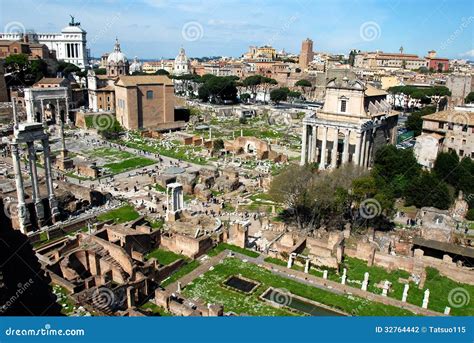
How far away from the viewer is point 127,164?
4909 centimetres

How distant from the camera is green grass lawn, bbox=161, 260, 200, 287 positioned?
23298 millimetres

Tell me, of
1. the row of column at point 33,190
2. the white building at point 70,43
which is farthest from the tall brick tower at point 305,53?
the row of column at point 33,190

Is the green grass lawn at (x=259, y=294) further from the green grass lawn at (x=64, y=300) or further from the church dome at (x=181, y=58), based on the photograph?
the church dome at (x=181, y=58)

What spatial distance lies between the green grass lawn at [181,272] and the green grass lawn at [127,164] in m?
23.8

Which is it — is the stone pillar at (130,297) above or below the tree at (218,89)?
below

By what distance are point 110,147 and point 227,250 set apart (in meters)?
36.0

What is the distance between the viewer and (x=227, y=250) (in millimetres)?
27047

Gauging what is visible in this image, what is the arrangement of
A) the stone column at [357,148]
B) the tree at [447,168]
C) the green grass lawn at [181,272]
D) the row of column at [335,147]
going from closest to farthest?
the green grass lawn at [181,272] < the tree at [447,168] < the stone column at [357,148] < the row of column at [335,147]

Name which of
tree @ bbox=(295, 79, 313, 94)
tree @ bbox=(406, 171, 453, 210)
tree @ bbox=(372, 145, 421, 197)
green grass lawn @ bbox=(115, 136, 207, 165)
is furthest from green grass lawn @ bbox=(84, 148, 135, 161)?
tree @ bbox=(295, 79, 313, 94)

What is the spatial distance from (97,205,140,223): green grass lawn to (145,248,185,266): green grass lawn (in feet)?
19.9

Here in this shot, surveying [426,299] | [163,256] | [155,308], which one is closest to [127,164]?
[163,256]

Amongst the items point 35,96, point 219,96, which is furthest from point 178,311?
point 219,96

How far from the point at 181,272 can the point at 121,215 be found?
36.1ft

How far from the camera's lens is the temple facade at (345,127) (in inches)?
1679
